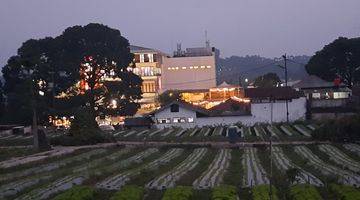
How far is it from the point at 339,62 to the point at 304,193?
54044 millimetres

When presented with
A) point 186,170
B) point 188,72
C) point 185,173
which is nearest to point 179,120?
point 186,170

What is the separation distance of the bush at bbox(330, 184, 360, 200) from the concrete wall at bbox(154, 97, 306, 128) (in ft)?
131

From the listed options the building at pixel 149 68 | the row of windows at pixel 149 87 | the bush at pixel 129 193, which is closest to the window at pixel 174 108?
the building at pixel 149 68

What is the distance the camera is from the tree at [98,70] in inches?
2515

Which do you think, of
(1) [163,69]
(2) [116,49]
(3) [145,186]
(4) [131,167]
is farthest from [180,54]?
(3) [145,186]

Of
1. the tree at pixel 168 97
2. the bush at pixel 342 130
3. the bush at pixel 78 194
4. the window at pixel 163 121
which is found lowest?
the bush at pixel 78 194

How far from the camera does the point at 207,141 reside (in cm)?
4703

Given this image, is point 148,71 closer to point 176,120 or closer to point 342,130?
point 176,120

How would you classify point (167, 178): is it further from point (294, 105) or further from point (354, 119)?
point (294, 105)

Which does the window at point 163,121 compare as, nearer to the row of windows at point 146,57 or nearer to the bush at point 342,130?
the bush at point 342,130

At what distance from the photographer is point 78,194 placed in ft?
73.4

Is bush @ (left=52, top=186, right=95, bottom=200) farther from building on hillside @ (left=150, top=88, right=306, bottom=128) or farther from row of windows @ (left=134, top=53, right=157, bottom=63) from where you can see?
row of windows @ (left=134, top=53, right=157, bottom=63)

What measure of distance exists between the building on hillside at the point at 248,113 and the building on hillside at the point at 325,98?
198 cm

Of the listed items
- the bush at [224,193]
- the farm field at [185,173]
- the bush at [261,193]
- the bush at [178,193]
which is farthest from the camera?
the farm field at [185,173]
